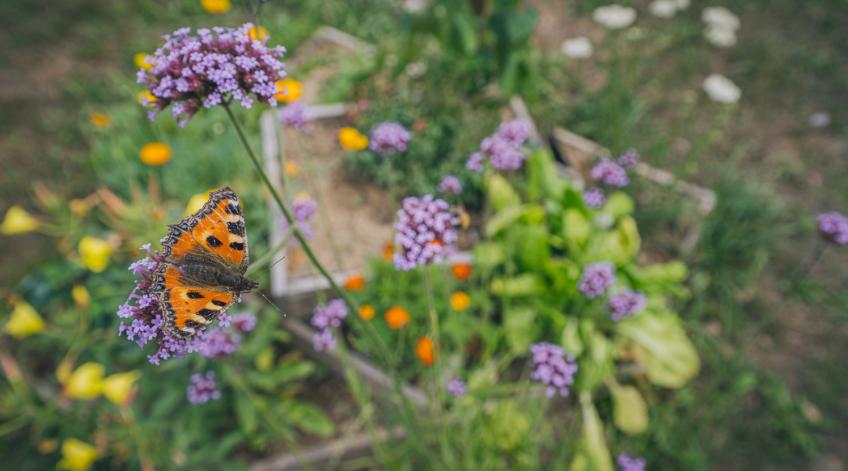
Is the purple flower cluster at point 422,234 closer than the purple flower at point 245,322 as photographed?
Yes

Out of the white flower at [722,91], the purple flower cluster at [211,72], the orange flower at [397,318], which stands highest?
the purple flower cluster at [211,72]

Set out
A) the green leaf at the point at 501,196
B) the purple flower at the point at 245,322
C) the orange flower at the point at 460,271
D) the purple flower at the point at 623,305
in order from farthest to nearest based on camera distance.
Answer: the green leaf at the point at 501,196 < the orange flower at the point at 460,271 < the purple flower at the point at 623,305 < the purple flower at the point at 245,322

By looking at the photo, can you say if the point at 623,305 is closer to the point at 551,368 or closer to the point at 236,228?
the point at 551,368

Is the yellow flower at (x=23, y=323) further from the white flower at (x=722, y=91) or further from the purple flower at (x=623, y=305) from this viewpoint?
the white flower at (x=722, y=91)

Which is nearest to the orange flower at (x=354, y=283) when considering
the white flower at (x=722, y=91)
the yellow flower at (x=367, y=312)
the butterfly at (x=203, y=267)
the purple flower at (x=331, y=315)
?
the yellow flower at (x=367, y=312)

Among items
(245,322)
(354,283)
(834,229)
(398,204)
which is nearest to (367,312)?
(354,283)

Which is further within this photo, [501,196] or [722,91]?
[722,91]

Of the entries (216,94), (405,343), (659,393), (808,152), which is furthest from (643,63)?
(216,94)
